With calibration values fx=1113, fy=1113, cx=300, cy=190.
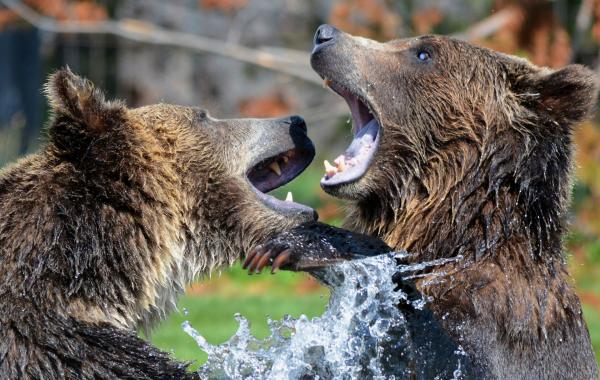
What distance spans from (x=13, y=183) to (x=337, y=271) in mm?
1245

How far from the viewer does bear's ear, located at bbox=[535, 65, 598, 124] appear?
4.57 meters

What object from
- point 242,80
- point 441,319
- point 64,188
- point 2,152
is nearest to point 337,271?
point 441,319

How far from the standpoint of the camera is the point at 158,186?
4.31 m

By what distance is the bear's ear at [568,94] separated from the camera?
15.0 feet

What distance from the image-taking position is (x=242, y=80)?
1708 cm

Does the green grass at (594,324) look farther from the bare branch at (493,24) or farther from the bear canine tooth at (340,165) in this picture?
the bear canine tooth at (340,165)

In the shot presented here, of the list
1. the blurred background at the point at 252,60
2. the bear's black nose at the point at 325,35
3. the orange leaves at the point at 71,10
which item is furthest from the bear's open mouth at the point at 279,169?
the orange leaves at the point at 71,10

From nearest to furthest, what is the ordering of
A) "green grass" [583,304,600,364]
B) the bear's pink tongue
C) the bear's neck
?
the bear's neck → the bear's pink tongue → "green grass" [583,304,600,364]

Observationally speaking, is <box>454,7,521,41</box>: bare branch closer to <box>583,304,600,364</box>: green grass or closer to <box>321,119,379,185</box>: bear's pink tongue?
<box>583,304,600,364</box>: green grass

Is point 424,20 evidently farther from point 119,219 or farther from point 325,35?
point 119,219

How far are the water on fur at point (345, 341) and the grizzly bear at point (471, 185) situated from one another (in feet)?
0.42

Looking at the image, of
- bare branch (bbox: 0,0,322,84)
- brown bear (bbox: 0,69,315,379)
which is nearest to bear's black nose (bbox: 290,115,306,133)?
brown bear (bbox: 0,69,315,379)

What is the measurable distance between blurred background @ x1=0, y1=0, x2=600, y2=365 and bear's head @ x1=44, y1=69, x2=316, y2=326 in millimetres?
1037

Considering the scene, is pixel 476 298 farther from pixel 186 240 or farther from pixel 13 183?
pixel 13 183
